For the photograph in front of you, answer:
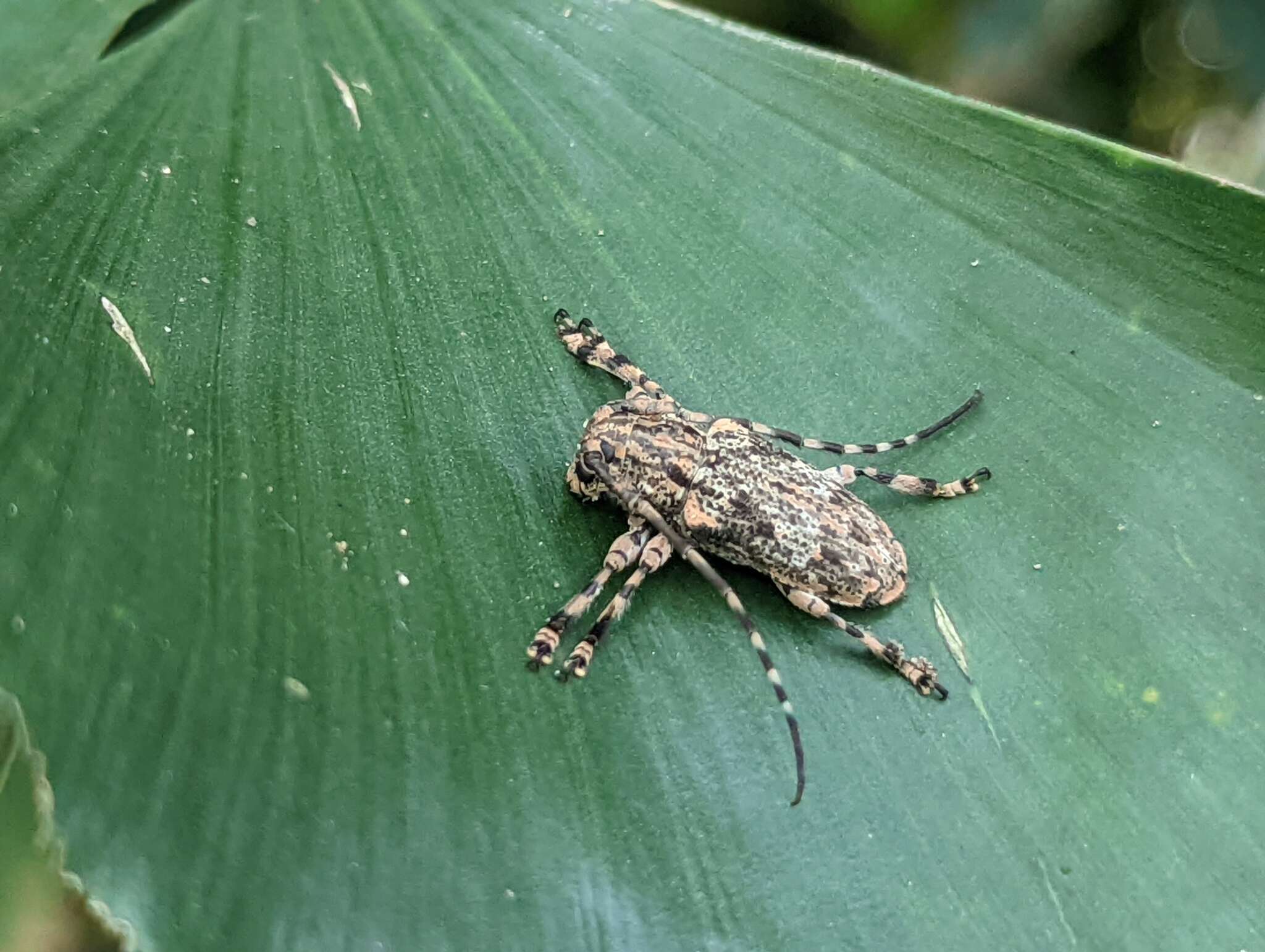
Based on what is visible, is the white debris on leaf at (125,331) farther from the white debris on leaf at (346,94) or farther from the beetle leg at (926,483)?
the beetle leg at (926,483)

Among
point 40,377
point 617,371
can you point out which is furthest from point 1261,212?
point 40,377

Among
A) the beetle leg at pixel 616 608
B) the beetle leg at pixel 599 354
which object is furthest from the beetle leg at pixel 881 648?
the beetle leg at pixel 599 354

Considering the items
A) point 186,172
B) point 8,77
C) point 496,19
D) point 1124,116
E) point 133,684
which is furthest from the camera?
point 1124,116

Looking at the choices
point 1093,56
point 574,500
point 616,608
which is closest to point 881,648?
point 616,608

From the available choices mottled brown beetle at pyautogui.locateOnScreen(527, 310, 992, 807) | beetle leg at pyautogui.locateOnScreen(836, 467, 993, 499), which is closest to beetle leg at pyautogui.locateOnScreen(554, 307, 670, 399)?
mottled brown beetle at pyautogui.locateOnScreen(527, 310, 992, 807)

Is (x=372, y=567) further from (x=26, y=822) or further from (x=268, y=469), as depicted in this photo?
(x=26, y=822)

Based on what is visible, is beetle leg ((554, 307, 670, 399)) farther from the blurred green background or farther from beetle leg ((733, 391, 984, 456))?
the blurred green background

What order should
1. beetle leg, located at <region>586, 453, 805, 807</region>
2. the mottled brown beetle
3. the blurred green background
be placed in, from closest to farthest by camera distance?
beetle leg, located at <region>586, 453, 805, 807</region>
the mottled brown beetle
the blurred green background

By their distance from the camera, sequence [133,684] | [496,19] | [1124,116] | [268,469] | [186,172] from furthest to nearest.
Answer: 1. [1124,116]
2. [496,19]
3. [186,172]
4. [268,469]
5. [133,684]
